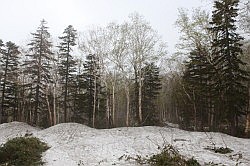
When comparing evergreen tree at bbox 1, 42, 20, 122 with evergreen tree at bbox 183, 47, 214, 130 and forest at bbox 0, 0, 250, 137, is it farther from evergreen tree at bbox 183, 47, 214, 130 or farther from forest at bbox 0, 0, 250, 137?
evergreen tree at bbox 183, 47, 214, 130

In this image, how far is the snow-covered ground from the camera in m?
14.9

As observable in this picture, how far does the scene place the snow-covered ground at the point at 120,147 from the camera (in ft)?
48.9

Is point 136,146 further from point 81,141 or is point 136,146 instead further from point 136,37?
point 136,37

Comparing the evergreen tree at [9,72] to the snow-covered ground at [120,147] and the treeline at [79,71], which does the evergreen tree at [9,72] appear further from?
the snow-covered ground at [120,147]

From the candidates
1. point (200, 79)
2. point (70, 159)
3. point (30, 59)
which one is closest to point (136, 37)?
point (200, 79)

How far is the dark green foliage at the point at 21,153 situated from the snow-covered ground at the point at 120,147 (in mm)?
571

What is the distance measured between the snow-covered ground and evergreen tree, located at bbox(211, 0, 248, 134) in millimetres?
3750

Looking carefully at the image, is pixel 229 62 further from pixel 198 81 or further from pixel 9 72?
pixel 9 72

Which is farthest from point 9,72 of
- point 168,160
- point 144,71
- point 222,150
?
point 168,160

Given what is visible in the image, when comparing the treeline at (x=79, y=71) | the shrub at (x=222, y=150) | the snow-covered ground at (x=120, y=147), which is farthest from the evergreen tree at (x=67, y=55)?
the shrub at (x=222, y=150)

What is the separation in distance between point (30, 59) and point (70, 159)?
25.0m

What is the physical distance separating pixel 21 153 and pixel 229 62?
17939mm

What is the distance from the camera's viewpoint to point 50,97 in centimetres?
3969

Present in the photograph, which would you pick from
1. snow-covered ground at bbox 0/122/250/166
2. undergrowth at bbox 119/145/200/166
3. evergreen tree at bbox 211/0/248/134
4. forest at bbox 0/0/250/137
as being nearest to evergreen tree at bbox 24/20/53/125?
forest at bbox 0/0/250/137
